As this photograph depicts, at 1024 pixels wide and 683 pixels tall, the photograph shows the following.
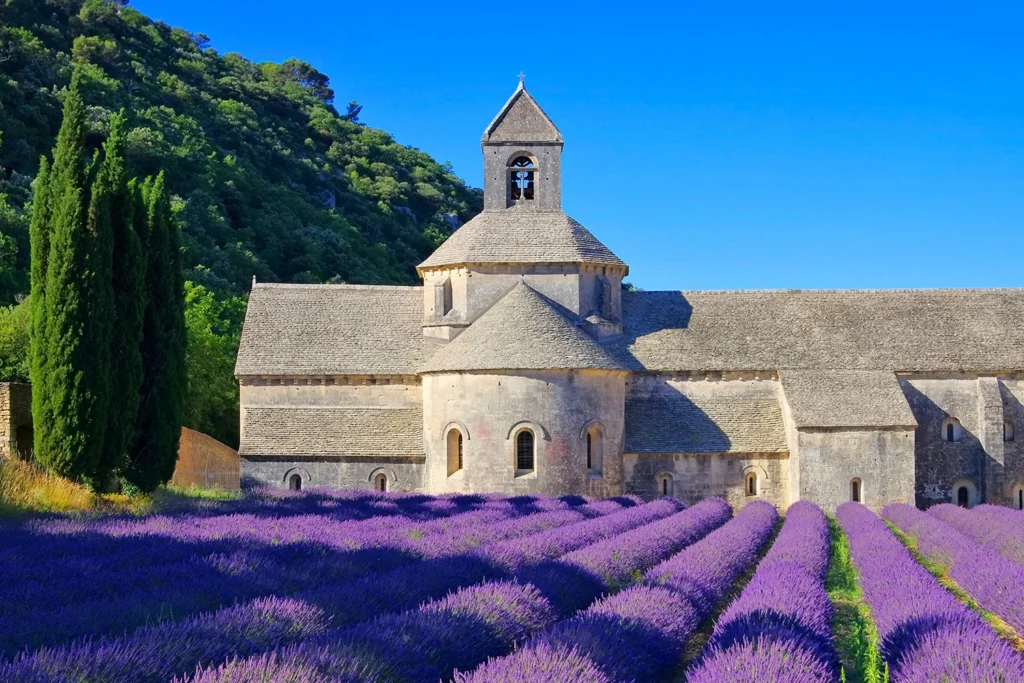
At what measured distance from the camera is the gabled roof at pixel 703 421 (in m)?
35.1

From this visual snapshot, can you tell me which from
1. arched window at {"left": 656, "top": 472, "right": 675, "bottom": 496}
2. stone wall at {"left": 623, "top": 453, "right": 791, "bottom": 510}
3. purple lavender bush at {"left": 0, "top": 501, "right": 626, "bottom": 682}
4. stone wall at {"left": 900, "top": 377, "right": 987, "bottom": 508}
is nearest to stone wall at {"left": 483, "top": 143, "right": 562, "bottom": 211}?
stone wall at {"left": 623, "top": 453, "right": 791, "bottom": 510}

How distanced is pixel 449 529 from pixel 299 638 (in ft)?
33.6

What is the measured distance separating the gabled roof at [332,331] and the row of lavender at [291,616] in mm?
17761

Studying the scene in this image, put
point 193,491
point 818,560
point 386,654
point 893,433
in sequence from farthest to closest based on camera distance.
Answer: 1. point 893,433
2. point 193,491
3. point 818,560
4. point 386,654

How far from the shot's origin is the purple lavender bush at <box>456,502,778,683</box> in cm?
884

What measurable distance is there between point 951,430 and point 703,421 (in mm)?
8320

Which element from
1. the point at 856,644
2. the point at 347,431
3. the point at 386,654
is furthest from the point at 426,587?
the point at 347,431

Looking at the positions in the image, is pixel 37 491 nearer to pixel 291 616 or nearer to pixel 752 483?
pixel 291 616

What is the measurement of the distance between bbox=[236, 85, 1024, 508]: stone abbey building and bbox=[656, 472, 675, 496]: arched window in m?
0.05

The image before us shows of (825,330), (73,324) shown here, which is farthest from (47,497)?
(825,330)

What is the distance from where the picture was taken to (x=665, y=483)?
35.1 metres

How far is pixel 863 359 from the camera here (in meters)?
37.1

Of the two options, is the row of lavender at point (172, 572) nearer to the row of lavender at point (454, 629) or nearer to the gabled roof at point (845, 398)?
the row of lavender at point (454, 629)

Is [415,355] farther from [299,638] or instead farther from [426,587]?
[299,638]
